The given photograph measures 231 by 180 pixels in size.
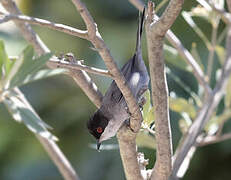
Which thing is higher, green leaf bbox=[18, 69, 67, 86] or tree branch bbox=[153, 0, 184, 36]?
green leaf bbox=[18, 69, 67, 86]

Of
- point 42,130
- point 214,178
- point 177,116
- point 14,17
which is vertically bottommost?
point 214,178

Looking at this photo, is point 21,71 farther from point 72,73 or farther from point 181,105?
point 181,105

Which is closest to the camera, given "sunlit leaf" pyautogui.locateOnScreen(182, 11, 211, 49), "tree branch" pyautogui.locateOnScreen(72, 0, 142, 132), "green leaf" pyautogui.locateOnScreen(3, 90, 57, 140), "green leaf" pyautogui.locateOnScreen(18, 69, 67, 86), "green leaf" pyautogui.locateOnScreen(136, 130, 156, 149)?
"green leaf" pyautogui.locateOnScreen(18, 69, 67, 86)

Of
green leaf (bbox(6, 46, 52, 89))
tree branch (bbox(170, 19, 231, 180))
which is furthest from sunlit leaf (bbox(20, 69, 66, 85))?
tree branch (bbox(170, 19, 231, 180))

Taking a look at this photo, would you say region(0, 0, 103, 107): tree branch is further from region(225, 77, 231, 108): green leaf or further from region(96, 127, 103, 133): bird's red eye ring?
region(225, 77, 231, 108): green leaf

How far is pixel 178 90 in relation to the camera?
436cm

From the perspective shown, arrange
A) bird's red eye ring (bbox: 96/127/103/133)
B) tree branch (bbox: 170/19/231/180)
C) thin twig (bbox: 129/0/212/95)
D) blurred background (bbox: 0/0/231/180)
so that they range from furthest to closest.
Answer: blurred background (bbox: 0/0/231/180) → bird's red eye ring (bbox: 96/127/103/133) → thin twig (bbox: 129/0/212/95) → tree branch (bbox: 170/19/231/180)

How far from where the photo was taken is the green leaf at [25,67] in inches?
43.8

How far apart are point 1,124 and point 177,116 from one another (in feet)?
5.55

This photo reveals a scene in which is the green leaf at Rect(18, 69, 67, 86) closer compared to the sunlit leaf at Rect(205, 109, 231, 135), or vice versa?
the green leaf at Rect(18, 69, 67, 86)

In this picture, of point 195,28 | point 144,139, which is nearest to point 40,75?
point 144,139

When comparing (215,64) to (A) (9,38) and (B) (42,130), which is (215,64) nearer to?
(A) (9,38)

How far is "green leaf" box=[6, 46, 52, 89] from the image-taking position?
1.11 meters

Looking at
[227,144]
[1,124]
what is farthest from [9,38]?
[227,144]
